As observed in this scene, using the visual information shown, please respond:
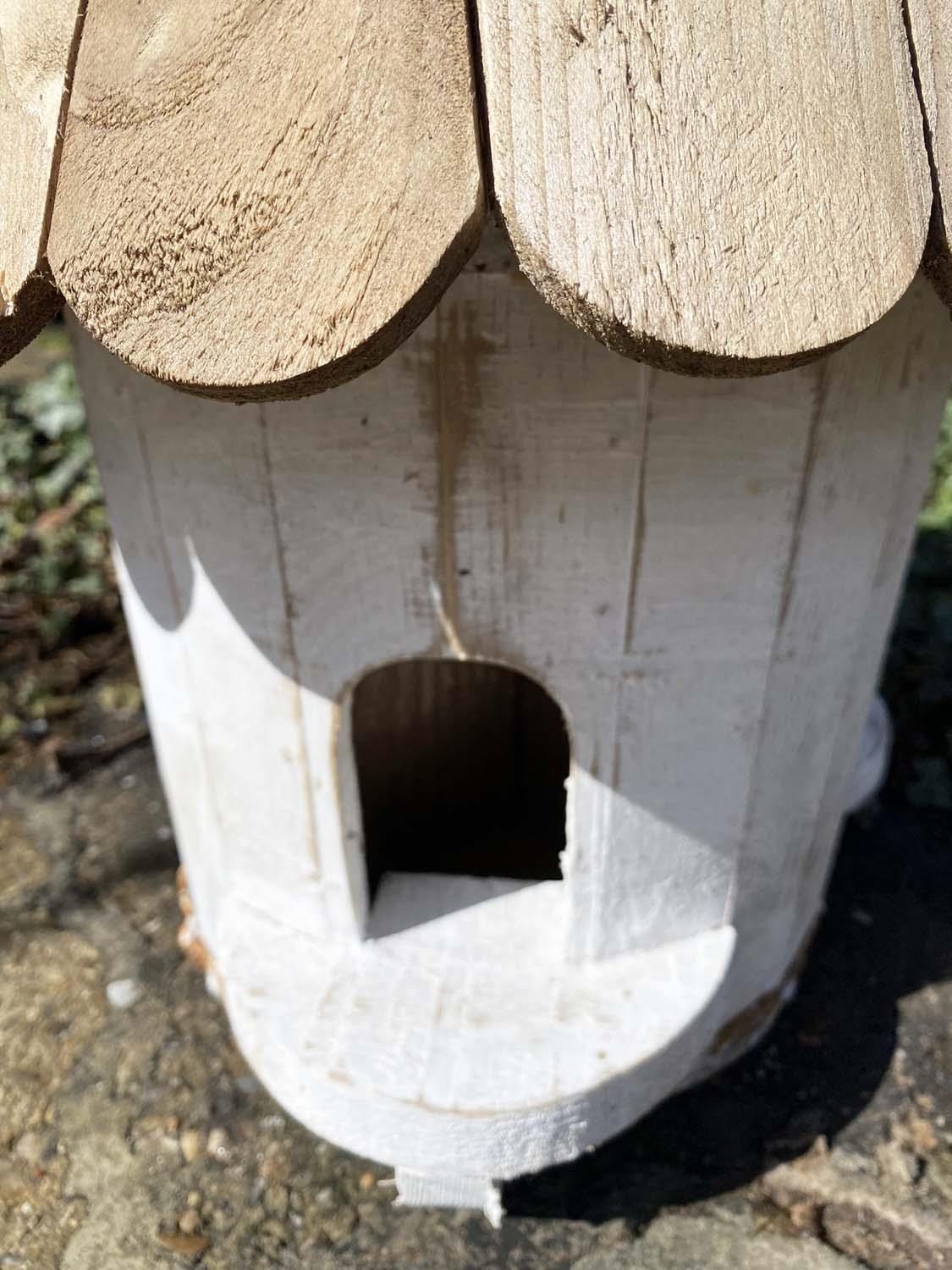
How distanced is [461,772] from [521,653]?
123cm

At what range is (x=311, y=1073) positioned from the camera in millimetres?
1599

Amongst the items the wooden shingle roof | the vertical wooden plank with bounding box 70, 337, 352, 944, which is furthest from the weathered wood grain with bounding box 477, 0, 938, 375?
the vertical wooden plank with bounding box 70, 337, 352, 944

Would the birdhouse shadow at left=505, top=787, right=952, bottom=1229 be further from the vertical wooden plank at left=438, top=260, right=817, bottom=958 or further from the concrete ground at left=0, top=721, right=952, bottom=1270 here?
the vertical wooden plank at left=438, top=260, right=817, bottom=958

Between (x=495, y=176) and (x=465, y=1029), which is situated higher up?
(x=495, y=176)

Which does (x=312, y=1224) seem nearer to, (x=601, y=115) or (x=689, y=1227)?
(x=689, y=1227)

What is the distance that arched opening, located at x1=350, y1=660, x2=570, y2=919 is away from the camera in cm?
238

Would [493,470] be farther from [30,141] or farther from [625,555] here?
[30,141]

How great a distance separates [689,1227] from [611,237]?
1807 millimetres

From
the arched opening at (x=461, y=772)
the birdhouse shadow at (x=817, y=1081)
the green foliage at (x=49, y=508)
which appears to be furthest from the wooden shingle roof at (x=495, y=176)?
the green foliage at (x=49, y=508)

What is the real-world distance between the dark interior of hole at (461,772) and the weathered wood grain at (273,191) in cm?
160

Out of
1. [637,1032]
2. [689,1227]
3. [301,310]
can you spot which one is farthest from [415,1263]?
[301,310]

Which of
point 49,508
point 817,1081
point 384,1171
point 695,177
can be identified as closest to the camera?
point 695,177

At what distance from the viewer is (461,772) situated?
2605 mm

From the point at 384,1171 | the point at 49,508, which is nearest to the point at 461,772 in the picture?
the point at 384,1171
